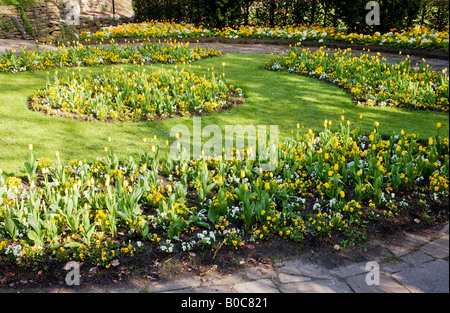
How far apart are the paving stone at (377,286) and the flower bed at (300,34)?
826cm

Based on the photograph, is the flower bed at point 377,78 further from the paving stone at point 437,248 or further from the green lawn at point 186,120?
the paving stone at point 437,248

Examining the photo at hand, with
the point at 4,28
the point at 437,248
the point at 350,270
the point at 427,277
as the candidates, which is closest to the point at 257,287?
the point at 350,270

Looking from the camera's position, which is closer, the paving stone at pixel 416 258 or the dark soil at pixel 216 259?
the dark soil at pixel 216 259

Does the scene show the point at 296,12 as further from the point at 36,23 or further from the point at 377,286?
the point at 377,286

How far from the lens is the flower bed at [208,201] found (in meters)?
3.57

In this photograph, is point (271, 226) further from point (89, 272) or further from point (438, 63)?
point (438, 63)

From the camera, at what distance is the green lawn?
535 cm

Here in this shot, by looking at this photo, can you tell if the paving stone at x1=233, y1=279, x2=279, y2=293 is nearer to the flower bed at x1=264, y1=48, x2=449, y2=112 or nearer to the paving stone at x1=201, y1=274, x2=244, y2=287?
the paving stone at x1=201, y1=274, x2=244, y2=287

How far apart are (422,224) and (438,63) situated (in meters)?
6.22


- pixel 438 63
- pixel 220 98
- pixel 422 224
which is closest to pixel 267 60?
pixel 220 98

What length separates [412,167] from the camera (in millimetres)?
4340

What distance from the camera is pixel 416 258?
3.37m

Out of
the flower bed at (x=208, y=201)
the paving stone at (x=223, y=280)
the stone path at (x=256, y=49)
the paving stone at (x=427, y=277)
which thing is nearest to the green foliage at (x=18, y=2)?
the stone path at (x=256, y=49)
